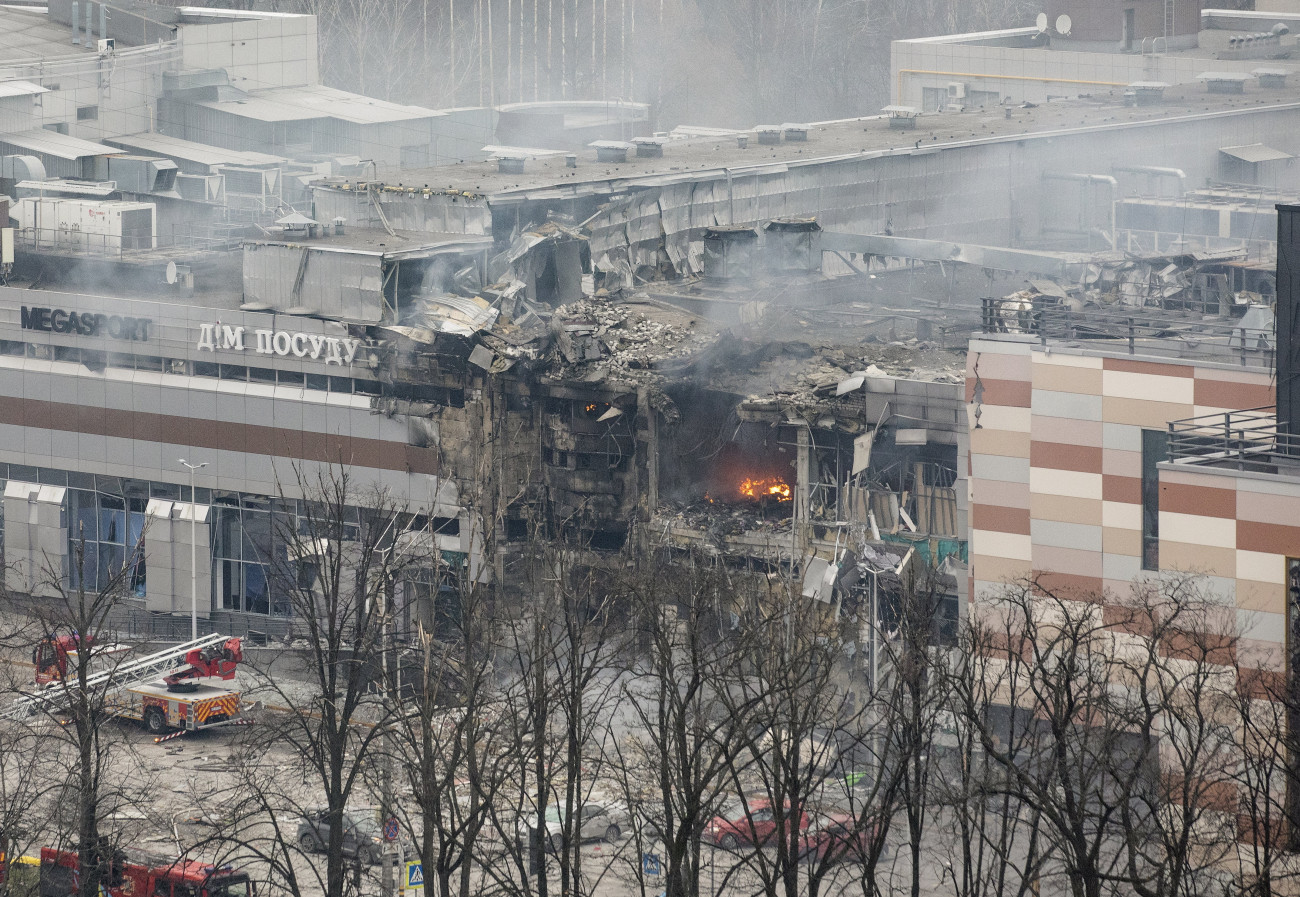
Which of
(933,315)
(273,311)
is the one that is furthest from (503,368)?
(933,315)

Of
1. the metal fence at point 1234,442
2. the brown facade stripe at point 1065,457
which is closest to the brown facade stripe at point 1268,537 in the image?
the metal fence at point 1234,442

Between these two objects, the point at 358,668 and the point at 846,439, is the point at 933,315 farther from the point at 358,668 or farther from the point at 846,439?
the point at 358,668

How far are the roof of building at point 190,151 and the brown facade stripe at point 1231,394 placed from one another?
5718cm

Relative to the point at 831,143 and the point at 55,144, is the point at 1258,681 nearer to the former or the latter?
the point at 831,143

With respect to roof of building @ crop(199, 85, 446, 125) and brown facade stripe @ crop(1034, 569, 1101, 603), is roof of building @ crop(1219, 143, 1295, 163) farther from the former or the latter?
brown facade stripe @ crop(1034, 569, 1101, 603)

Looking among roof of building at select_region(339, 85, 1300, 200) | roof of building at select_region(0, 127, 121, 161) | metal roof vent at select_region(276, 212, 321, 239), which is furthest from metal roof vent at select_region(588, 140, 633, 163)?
roof of building at select_region(0, 127, 121, 161)

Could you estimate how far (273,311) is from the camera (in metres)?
66.3

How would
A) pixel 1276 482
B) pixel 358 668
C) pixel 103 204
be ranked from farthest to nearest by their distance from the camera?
pixel 103 204
pixel 358 668
pixel 1276 482

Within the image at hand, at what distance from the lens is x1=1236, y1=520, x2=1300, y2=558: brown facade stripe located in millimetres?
39875

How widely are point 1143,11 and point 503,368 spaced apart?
174 ft

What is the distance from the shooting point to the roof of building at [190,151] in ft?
318

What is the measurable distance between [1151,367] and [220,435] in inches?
1255

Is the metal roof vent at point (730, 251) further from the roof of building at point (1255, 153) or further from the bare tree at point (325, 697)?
Answer: the roof of building at point (1255, 153)

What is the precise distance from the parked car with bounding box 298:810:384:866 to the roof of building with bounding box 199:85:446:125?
58.9 metres
